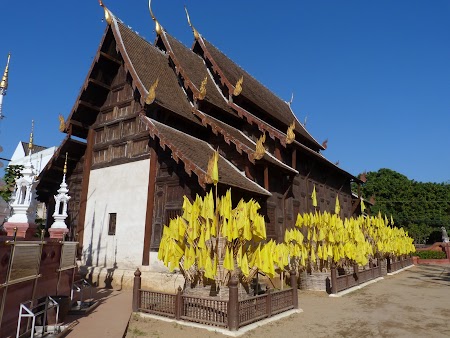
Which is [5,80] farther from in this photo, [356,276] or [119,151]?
[356,276]

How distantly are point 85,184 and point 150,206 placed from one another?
4125 millimetres

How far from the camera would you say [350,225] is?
1301 centimetres

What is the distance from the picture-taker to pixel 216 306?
6875mm

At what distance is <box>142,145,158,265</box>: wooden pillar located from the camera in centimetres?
1098

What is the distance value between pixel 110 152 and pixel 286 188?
7.13 m

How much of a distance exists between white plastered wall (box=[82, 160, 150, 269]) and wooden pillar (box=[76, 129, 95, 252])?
16 cm

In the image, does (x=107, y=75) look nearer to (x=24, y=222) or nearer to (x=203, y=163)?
(x=203, y=163)

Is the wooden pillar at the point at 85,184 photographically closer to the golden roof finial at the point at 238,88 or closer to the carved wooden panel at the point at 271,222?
the golden roof finial at the point at 238,88

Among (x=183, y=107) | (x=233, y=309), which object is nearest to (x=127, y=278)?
(x=233, y=309)

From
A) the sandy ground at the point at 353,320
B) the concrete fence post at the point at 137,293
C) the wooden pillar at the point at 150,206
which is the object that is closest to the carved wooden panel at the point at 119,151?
the wooden pillar at the point at 150,206

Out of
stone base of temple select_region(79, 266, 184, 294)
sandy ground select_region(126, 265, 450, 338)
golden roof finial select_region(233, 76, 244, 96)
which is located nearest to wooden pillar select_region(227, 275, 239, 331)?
sandy ground select_region(126, 265, 450, 338)

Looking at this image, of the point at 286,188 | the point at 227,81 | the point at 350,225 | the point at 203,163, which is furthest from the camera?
the point at 227,81

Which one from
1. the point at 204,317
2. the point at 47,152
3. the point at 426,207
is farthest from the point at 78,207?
the point at 426,207

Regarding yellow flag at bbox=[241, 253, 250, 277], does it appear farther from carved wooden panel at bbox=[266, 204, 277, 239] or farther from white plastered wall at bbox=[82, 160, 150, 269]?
carved wooden panel at bbox=[266, 204, 277, 239]
